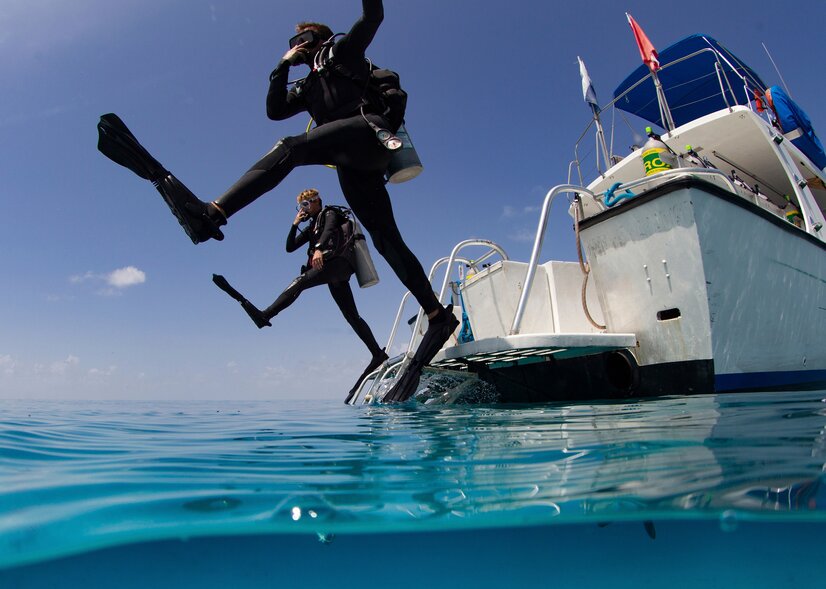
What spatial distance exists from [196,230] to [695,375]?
10.9 ft

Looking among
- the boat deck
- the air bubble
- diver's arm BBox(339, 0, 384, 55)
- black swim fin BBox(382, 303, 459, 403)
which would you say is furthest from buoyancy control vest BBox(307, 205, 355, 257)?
the air bubble

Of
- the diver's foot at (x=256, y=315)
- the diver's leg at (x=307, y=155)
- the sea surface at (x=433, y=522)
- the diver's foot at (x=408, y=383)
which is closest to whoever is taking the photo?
the sea surface at (x=433, y=522)

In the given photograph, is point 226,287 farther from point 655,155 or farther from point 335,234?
point 655,155

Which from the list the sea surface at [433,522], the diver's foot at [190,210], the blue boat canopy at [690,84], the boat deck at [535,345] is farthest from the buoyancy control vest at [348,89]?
the blue boat canopy at [690,84]

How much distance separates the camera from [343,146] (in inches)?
91.0

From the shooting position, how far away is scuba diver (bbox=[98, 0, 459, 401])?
1.95 m

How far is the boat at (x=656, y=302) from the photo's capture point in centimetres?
332

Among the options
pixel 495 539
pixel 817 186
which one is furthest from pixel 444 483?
pixel 817 186

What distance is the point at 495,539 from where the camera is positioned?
0.86m

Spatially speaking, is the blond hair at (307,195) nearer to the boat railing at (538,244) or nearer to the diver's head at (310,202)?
the diver's head at (310,202)

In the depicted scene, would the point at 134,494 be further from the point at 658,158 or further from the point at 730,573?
the point at 658,158

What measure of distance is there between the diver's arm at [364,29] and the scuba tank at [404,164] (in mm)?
503

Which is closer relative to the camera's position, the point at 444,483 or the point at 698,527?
the point at 698,527

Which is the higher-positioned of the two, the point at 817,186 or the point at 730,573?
the point at 817,186
